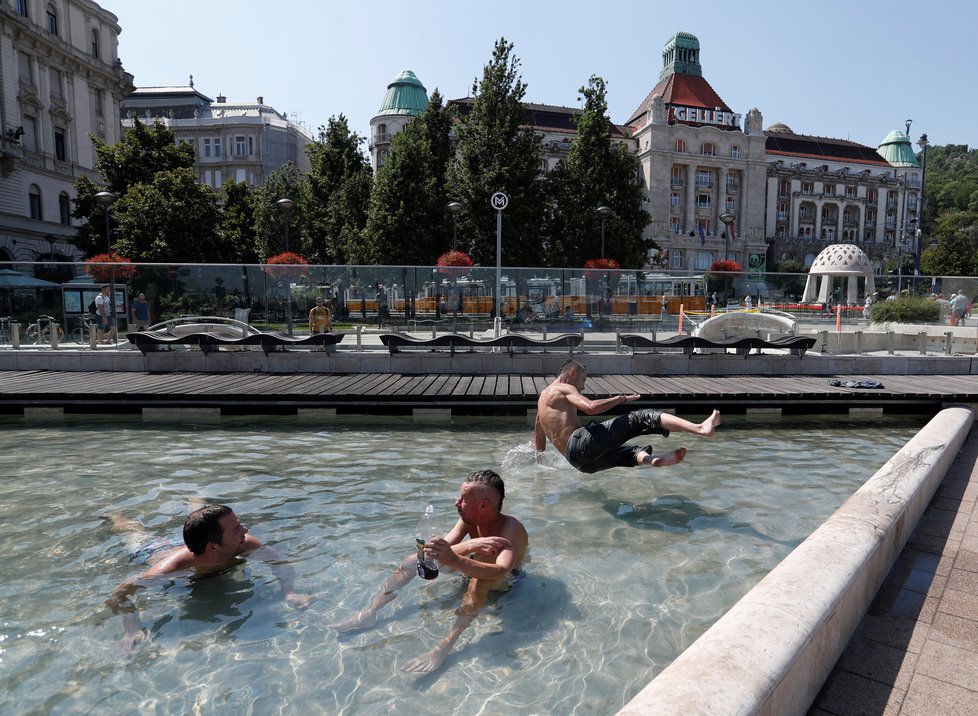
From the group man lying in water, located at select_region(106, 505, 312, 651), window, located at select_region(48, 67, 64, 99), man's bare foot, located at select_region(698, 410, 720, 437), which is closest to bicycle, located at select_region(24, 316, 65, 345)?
man lying in water, located at select_region(106, 505, 312, 651)

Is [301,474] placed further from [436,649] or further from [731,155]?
[731,155]

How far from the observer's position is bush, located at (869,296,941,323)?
1738 cm

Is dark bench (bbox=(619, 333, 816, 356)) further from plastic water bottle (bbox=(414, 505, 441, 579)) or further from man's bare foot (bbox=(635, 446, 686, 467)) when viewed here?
plastic water bottle (bbox=(414, 505, 441, 579))

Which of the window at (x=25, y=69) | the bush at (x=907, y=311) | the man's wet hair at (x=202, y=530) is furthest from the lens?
the window at (x=25, y=69)

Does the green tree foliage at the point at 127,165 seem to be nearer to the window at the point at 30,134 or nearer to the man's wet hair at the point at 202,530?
the window at the point at 30,134

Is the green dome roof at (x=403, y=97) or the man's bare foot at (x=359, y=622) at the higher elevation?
the green dome roof at (x=403, y=97)

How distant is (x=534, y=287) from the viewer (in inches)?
615

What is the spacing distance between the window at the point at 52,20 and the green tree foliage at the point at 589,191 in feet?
122

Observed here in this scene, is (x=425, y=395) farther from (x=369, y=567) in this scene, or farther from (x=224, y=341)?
(x=369, y=567)

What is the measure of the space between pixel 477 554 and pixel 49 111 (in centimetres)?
5293

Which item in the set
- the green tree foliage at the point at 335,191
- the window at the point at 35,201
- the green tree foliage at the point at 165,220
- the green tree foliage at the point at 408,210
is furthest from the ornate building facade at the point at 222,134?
the green tree foliage at the point at 408,210

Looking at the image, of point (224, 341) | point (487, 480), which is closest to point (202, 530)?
point (487, 480)

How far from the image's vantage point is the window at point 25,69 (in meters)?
41.9

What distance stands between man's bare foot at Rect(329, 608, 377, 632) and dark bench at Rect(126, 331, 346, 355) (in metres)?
9.61
